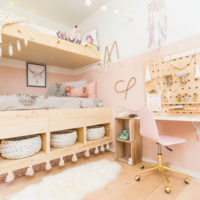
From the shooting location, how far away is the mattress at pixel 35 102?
1496mm

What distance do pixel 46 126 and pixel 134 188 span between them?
3.86 ft

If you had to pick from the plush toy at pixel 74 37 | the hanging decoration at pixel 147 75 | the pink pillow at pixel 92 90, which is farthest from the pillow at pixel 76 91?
the hanging decoration at pixel 147 75

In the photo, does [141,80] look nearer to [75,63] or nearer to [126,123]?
[126,123]

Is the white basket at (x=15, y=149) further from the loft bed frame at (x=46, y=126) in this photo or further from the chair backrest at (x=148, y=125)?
the chair backrest at (x=148, y=125)

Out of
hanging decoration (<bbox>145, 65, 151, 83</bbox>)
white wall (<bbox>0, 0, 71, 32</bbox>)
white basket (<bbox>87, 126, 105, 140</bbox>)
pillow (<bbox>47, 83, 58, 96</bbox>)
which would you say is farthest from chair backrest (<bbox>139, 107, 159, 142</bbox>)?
white wall (<bbox>0, 0, 71, 32</bbox>)

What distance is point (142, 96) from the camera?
2.09 metres

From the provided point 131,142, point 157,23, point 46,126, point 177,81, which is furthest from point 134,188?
point 157,23

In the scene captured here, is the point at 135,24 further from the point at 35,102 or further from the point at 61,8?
the point at 35,102

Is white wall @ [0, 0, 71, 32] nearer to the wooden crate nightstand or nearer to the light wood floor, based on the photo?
the wooden crate nightstand

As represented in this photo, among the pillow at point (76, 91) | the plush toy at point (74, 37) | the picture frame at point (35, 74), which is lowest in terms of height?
the pillow at point (76, 91)

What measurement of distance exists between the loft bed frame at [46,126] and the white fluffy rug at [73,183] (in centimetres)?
25

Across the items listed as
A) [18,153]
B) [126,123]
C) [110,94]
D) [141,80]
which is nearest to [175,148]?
[126,123]

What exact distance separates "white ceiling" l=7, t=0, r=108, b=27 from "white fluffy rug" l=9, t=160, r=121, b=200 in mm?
2749

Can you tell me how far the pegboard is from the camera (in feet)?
5.26
